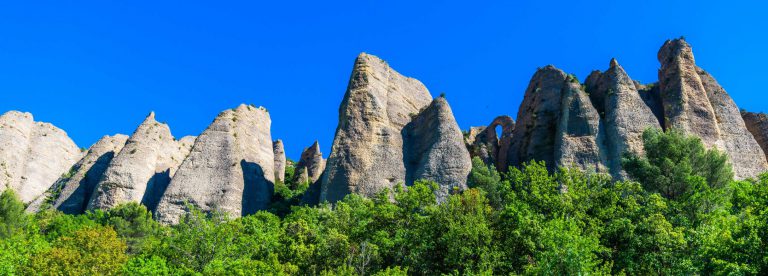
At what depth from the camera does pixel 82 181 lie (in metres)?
68.1

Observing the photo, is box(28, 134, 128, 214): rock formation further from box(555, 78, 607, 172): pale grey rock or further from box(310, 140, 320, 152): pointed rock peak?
box(555, 78, 607, 172): pale grey rock

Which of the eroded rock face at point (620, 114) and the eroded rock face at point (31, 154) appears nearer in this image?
the eroded rock face at point (620, 114)

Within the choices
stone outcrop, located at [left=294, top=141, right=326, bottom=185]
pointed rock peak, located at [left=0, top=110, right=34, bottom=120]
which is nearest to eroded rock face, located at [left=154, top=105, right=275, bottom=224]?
stone outcrop, located at [left=294, top=141, right=326, bottom=185]

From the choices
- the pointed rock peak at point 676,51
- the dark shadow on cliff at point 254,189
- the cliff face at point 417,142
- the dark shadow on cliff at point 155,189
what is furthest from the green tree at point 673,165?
the dark shadow on cliff at point 155,189

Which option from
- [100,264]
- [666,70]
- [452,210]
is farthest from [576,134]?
[100,264]

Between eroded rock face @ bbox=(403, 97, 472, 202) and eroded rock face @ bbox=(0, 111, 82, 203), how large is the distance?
4396cm

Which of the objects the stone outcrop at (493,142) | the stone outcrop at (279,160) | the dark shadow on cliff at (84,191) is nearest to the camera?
the stone outcrop at (493,142)

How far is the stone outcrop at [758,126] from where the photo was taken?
5666 centimetres

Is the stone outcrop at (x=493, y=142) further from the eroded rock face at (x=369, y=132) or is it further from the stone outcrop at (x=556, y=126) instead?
the eroded rock face at (x=369, y=132)

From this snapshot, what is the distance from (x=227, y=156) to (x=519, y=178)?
34.5 m

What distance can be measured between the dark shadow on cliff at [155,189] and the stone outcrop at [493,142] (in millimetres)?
30094

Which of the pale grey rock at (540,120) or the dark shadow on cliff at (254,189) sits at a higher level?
the pale grey rock at (540,120)

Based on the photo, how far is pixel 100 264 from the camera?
30984mm

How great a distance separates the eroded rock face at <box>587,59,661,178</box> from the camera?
49625 mm
